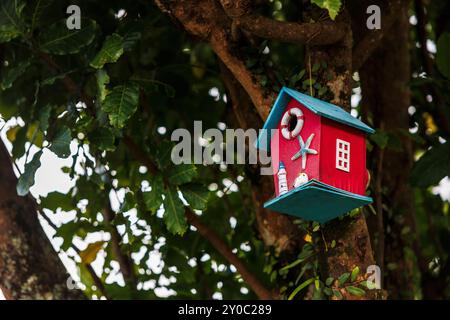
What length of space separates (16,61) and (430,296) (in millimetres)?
2352

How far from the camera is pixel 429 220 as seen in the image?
16.3 ft

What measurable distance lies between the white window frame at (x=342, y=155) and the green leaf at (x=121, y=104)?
84cm

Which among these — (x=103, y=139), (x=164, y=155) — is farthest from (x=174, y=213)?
(x=103, y=139)

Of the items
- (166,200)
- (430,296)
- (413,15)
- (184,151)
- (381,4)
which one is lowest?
(430,296)

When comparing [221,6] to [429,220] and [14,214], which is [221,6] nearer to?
[14,214]

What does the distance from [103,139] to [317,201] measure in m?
0.99

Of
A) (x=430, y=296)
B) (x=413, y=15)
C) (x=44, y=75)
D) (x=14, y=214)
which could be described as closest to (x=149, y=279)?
(x=14, y=214)

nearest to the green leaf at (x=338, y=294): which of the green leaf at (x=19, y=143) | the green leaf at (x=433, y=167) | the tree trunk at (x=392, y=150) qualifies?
the green leaf at (x=433, y=167)

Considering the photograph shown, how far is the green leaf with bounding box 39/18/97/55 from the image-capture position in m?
3.56

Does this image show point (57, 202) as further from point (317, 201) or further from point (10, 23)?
point (317, 201)

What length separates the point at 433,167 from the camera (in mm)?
3602

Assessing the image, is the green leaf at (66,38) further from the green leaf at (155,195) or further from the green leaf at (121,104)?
the green leaf at (155,195)

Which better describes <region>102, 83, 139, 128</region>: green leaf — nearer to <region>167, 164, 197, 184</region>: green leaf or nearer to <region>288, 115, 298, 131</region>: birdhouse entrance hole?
<region>167, 164, 197, 184</region>: green leaf

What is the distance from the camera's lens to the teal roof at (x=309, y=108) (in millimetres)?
2883
